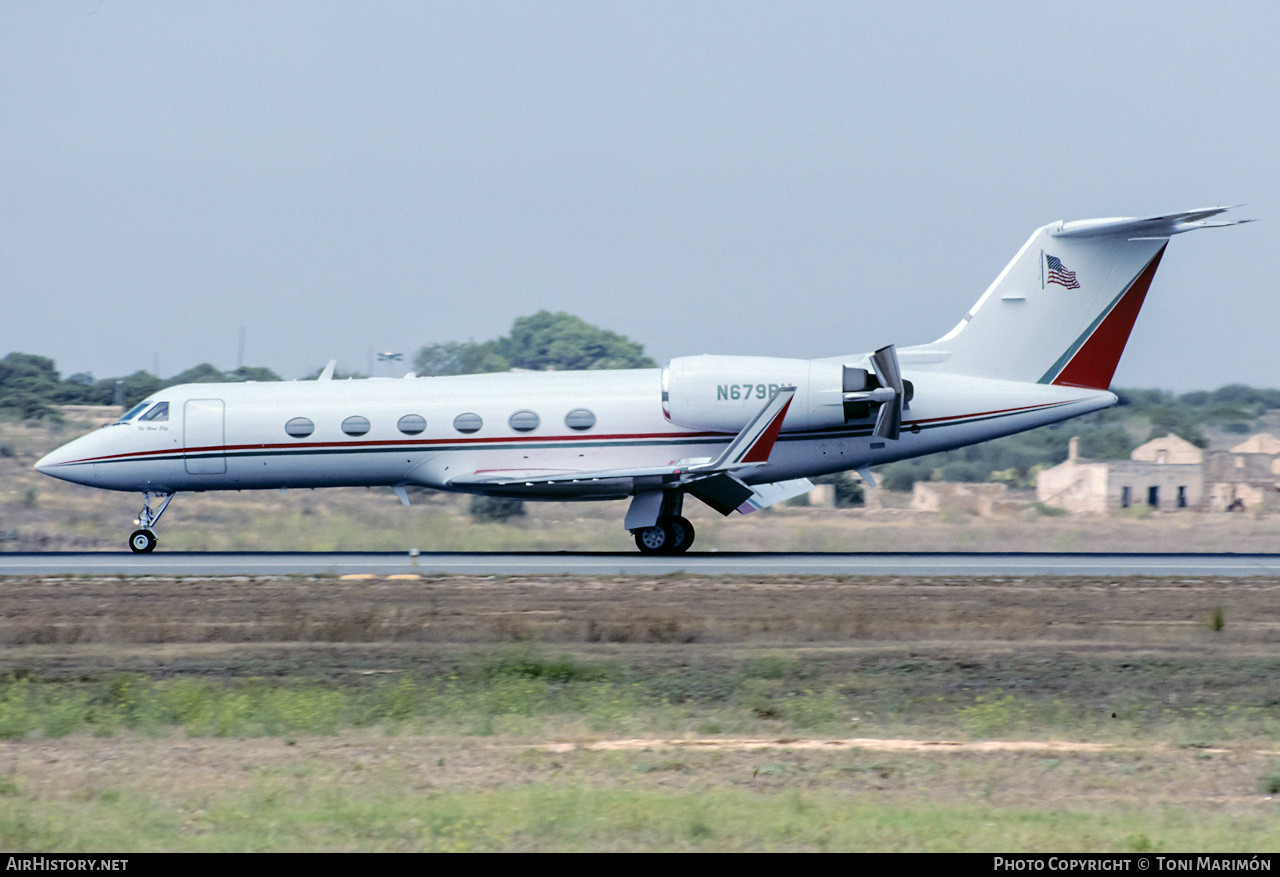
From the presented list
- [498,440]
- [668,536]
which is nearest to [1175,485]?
[668,536]

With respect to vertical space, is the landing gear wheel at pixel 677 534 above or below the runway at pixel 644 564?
above

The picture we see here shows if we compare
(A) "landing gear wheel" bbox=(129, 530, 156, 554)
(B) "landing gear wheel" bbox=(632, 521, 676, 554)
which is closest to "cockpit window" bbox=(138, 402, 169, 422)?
(A) "landing gear wheel" bbox=(129, 530, 156, 554)

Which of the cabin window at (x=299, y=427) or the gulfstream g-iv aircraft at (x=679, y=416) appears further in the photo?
the cabin window at (x=299, y=427)

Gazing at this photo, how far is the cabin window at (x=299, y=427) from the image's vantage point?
24766 millimetres

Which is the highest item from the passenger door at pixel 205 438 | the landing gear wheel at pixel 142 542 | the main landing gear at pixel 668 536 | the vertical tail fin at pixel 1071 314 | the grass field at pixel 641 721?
the vertical tail fin at pixel 1071 314

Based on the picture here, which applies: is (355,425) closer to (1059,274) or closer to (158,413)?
(158,413)

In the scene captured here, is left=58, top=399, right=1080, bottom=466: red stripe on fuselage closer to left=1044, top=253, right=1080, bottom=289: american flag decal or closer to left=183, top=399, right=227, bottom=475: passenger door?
left=183, top=399, right=227, bottom=475: passenger door

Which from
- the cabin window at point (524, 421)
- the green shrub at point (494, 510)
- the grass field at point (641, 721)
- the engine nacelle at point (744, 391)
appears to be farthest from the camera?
the green shrub at point (494, 510)

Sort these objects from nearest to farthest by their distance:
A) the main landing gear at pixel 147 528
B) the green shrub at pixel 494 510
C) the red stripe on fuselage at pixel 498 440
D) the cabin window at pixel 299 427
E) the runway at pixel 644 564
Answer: the runway at pixel 644 564
the red stripe on fuselage at pixel 498 440
the cabin window at pixel 299 427
the main landing gear at pixel 147 528
the green shrub at pixel 494 510

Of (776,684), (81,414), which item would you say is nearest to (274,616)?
(776,684)

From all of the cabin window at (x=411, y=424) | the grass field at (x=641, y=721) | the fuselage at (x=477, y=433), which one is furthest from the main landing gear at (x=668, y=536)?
the grass field at (x=641, y=721)

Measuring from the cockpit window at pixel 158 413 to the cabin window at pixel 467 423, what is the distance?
583 centimetres

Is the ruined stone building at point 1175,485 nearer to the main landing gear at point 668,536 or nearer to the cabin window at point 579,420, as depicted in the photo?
the main landing gear at point 668,536
